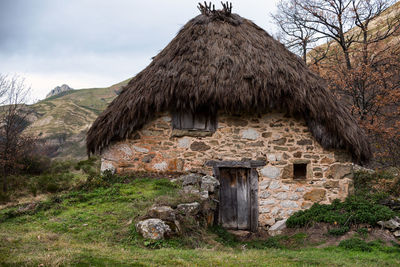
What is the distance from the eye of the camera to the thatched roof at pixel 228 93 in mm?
6910

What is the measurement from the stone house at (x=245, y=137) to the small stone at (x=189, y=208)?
6.80 ft

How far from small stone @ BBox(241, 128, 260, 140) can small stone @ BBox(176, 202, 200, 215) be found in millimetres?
2612

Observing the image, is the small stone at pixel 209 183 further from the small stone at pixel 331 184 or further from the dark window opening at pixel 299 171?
the small stone at pixel 331 184

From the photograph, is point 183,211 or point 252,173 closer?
point 183,211

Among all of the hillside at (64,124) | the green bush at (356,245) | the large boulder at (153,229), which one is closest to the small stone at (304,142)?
the green bush at (356,245)

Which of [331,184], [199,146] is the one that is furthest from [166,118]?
[331,184]

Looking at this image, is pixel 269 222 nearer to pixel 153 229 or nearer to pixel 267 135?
pixel 267 135

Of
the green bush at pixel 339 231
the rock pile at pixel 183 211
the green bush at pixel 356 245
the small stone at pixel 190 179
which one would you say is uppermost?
the small stone at pixel 190 179

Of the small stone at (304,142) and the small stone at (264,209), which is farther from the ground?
the small stone at (304,142)

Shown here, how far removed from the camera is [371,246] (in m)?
5.21

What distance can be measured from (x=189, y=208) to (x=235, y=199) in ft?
8.90

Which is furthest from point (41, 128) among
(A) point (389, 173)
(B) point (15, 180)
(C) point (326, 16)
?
(A) point (389, 173)

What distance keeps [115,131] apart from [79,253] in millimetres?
4082

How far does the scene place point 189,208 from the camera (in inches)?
197
